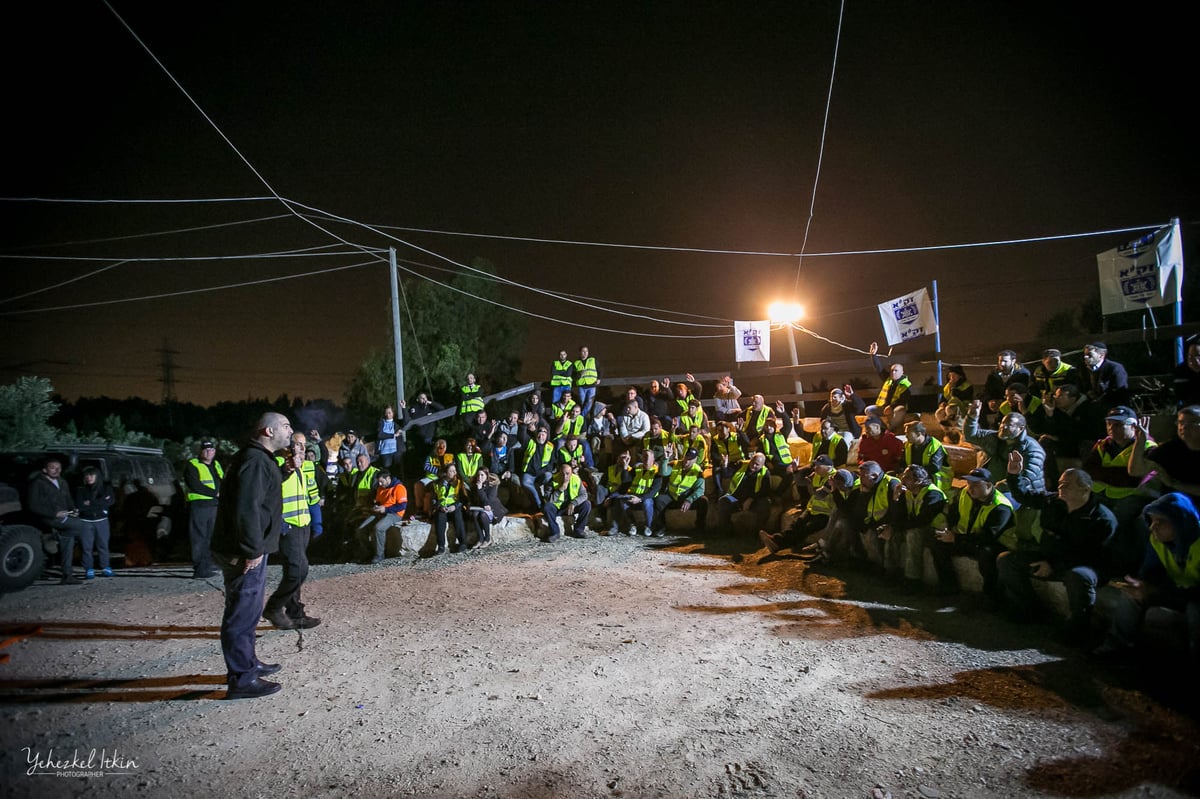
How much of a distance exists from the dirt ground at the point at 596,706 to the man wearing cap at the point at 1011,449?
139 centimetres

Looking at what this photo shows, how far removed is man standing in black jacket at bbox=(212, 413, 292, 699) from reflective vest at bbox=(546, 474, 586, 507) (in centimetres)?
676

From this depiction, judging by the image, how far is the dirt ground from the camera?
3.27 meters

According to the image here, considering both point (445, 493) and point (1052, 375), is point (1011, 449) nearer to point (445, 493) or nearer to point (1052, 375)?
point (1052, 375)

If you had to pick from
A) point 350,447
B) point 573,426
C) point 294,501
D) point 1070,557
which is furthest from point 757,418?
point 294,501

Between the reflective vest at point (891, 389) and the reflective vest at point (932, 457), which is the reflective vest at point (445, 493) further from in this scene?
the reflective vest at point (891, 389)

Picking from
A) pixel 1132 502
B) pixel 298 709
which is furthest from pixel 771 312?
pixel 298 709

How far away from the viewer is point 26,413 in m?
21.4

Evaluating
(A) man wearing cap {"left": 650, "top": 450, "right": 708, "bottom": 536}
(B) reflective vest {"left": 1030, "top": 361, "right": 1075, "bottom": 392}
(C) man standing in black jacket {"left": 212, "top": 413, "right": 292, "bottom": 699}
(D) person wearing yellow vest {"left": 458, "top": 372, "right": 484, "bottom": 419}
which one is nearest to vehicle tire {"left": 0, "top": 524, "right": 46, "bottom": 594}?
(C) man standing in black jacket {"left": 212, "top": 413, "right": 292, "bottom": 699}

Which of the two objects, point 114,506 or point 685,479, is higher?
point 114,506

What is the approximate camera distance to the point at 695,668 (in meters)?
4.73

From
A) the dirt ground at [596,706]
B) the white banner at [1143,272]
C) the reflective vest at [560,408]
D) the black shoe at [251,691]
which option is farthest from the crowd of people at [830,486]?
the white banner at [1143,272]

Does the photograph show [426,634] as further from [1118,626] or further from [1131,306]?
[1131,306]

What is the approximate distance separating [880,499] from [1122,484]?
249cm

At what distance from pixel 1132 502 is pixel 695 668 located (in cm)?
390
